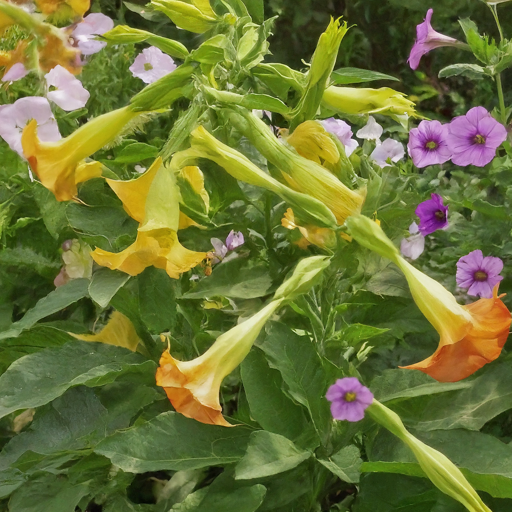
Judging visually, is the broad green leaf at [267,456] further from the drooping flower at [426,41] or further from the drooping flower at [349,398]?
the drooping flower at [426,41]

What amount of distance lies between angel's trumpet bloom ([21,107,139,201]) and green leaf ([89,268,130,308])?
0.07 meters

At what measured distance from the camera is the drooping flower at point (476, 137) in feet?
2.24

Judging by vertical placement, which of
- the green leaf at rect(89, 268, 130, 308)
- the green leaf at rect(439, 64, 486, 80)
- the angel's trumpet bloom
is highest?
the angel's trumpet bloom

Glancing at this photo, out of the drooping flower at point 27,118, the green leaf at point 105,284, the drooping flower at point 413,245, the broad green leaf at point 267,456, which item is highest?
the drooping flower at point 27,118

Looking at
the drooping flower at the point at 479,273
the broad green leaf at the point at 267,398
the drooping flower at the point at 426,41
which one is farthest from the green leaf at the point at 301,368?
the drooping flower at the point at 426,41

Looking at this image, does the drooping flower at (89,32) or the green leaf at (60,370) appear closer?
the green leaf at (60,370)

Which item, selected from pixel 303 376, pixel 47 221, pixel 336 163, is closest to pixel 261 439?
pixel 303 376

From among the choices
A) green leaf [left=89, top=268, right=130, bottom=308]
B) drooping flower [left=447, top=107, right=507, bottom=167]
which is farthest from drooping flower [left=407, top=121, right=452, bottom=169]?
green leaf [left=89, top=268, right=130, bottom=308]

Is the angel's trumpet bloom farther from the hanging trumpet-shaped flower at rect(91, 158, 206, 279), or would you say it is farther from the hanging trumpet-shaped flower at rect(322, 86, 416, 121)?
the hanging trumpet-shaped flower at rect(322, 86, 416, 121)

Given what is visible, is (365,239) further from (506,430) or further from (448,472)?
(506,430)

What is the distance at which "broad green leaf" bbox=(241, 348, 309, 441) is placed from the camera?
0.50 metres

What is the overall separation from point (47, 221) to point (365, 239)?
1.19 feet

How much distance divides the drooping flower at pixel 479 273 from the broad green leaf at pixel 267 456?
0.29m

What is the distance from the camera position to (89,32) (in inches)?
29.4
